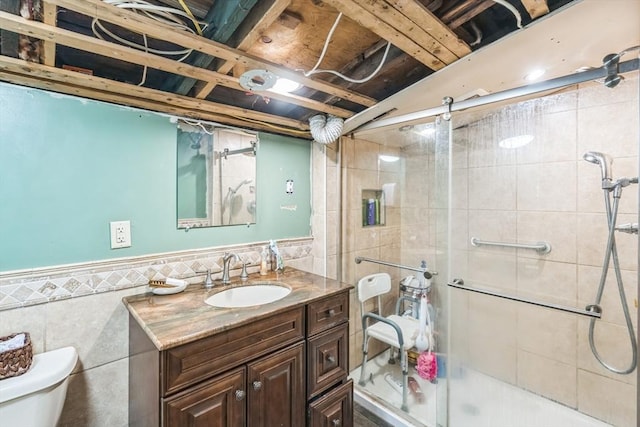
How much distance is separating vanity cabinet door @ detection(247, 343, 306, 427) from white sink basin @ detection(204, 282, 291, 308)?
315mm

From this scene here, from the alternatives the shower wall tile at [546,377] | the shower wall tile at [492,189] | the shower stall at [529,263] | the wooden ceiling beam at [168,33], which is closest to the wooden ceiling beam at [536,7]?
the shower stall at [529,263]

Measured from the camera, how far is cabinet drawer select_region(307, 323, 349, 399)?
1317 millimetres

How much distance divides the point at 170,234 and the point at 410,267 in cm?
165

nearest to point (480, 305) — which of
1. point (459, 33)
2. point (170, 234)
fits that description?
point (459, 33)

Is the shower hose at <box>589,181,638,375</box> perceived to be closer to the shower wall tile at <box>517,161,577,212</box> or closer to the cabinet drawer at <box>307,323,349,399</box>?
the shower wall tile at <box>517,161,577,212</box>

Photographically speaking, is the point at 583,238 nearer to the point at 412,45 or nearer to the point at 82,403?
the point at 412,45

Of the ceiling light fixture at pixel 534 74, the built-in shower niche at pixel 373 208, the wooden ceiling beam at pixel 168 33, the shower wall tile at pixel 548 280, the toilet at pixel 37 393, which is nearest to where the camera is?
the wooden ceiling beam at pixel 168 33

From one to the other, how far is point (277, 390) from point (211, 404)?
284mm

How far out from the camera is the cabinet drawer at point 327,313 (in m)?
1.31

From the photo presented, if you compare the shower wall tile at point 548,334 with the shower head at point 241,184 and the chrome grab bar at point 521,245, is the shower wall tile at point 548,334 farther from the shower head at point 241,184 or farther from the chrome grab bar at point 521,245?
the shower head at point 241,184

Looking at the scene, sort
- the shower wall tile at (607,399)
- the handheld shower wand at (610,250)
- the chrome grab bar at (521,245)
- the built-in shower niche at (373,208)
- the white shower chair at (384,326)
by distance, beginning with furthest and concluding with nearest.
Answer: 1. the built-in shower niche at (373,208)
2. the white shower chair at (384,326)
3. the chrome grab bar at (521,245)
4. the shower wall tile at (607,399)
5. the handheld shower wand at (610,250)

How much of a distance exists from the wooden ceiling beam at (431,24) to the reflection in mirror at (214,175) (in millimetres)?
1128

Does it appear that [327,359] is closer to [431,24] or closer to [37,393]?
[37,393]

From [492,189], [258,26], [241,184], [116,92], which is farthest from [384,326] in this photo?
[116,92]
